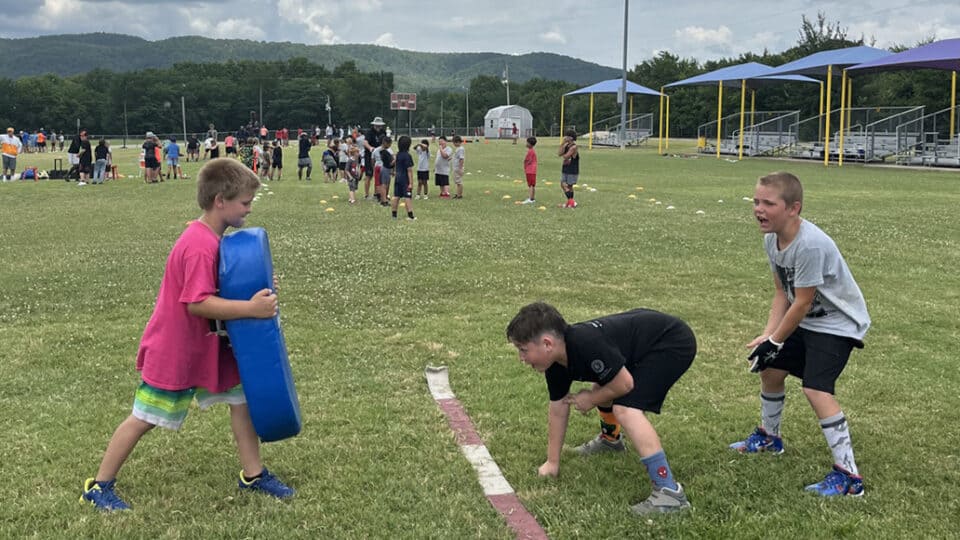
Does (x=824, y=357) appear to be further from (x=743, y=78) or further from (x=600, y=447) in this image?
(x=743, y=78)

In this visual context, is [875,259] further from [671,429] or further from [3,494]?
[3,494]

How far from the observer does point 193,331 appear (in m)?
3.82

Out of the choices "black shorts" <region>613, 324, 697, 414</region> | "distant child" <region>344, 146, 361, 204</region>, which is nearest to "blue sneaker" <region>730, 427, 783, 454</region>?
"black shorts" <region>613, 324, 697, 414</region>

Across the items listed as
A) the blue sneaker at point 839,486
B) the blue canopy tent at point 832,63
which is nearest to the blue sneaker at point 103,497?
the blue sneaker at point 839,486

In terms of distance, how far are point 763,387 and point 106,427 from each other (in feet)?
13.5

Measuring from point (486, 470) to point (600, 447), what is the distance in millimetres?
727

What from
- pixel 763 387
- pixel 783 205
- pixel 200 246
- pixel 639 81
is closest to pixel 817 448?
pixel 763 387

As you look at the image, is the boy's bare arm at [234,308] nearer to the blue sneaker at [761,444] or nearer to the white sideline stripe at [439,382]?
the white sideline stripe at [439,382]

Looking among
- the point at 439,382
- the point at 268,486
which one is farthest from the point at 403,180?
the point at 268,486

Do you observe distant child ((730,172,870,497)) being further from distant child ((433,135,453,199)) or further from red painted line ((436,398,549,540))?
distant child ((433,135,453,199))

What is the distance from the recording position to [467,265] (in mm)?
10758

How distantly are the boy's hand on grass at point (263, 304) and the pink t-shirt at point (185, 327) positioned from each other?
0.21m

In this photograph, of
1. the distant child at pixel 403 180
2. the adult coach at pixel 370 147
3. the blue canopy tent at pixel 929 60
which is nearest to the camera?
the distant child at pixel 403 180

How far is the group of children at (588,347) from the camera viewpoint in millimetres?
3803
